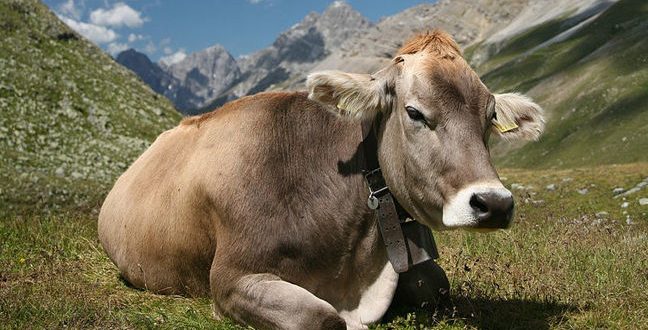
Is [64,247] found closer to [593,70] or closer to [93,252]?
[93,252]

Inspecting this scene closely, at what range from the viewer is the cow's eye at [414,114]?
20.3 ft

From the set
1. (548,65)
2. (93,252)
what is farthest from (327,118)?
(548,65)

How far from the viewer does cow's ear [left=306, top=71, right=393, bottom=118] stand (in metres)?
6.57

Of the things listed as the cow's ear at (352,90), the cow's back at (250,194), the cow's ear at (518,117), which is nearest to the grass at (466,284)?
the cow's back at (250,194)

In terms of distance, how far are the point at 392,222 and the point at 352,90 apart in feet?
4.78

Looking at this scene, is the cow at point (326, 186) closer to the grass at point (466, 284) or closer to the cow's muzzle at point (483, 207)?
the cow's muzzle at point (483, 207)

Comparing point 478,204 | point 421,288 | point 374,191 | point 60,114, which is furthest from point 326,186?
point 60,114

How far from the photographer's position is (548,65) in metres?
131

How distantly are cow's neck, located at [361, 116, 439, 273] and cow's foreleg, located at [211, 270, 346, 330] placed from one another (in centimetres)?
100

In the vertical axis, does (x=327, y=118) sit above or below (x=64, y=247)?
above

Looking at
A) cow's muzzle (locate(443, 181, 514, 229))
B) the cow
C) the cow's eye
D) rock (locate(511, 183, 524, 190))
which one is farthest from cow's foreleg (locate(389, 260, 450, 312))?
rock (locate(511, 183, 524, 190))

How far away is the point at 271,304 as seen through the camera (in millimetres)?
6367

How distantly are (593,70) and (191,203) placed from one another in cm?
10361

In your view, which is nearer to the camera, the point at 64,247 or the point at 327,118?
the point at 327,118
